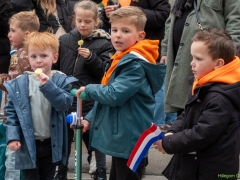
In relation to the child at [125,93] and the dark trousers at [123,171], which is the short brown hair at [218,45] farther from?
the dark trousers at [123,171]

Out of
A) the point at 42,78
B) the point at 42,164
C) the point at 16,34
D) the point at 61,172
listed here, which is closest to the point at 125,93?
the point at 42,78

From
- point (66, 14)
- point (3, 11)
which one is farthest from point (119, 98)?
point (66, 14)

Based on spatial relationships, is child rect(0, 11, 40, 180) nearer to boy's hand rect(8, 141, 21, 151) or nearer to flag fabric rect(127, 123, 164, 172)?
boy's hand rect(8, 141, 21, 151)

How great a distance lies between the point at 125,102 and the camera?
3.61 m

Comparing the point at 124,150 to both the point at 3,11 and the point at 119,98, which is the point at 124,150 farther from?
the point at 3,11

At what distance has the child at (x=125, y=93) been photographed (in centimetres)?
351

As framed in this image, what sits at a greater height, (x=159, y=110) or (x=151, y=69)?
(x=151, y=69)

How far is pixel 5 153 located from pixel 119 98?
1390 millimetres

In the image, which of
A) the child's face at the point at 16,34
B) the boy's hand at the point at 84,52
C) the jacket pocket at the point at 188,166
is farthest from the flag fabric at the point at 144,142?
the child's face at the point at 16,34

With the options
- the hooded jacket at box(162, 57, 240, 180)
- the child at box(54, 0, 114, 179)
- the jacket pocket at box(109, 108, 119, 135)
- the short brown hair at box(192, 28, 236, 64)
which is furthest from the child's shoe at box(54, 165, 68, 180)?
the short brown hair at box(192, 28, 236, 64)

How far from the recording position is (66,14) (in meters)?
5.91

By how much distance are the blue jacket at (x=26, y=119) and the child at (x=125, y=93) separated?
22 centimetres

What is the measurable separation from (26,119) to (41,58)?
48cm

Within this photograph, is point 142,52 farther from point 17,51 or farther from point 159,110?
point 159,110
